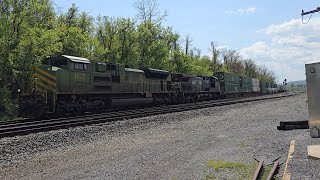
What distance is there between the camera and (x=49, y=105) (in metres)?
17.5

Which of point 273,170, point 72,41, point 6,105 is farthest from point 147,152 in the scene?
point 72,41

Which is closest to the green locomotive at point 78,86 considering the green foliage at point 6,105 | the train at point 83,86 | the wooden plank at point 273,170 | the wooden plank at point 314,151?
the train at point 83,86

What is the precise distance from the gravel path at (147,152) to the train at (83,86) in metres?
4.75

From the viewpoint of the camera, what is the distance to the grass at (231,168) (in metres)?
6.43

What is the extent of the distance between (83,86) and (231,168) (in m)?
13.6

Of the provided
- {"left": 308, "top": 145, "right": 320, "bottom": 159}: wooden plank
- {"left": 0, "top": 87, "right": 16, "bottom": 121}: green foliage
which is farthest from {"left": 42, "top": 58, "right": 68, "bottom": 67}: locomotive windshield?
{"left": 308, "top": 145, "right": 320, "bottom": 159}: wooden plank

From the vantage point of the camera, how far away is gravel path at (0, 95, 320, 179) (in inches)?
268

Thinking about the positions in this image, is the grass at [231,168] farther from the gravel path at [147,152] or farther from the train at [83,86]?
the train at [83,86]

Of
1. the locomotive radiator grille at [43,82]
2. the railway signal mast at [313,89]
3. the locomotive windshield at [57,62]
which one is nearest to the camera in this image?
the railway signal mast at [313,89]

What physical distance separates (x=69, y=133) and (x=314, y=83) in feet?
29.9

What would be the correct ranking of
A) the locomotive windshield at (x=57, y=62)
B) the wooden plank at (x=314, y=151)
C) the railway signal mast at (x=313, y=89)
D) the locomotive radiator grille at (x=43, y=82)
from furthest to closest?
the locomotive windshield at (x=57, y=62) → the locomotive radiator grille at (x=43, y=82) → the wooden plank at (x=314, y=151) → the railway signal mast at (x=313, y=89)

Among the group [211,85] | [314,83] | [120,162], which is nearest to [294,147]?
[314,83]

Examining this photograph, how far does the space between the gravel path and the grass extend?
2 cm

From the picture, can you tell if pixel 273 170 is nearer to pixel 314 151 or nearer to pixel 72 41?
pixel 314 151
